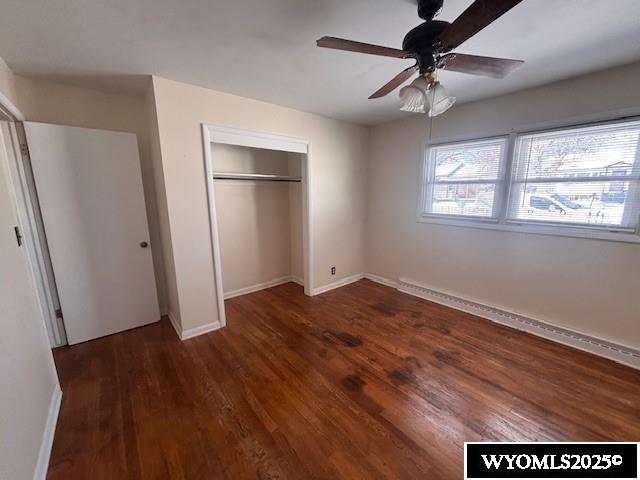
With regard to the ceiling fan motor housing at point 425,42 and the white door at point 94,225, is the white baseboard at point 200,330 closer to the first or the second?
the white door at point 94,225

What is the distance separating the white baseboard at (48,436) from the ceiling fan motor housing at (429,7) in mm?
3003

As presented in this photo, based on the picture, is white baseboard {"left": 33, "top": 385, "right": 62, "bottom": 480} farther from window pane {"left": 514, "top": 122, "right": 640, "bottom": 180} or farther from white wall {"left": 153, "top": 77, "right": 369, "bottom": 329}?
window pane {"left": 514, "top": 122, "right": 640, "bottom": 180}

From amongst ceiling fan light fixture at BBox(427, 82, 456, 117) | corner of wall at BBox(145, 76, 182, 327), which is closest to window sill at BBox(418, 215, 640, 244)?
ceiling fan light fixture at BBox(427, 82, 456, 117)

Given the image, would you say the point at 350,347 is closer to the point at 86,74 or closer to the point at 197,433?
the point at 197,433

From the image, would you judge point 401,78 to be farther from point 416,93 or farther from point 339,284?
point 339,284

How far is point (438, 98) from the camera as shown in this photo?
1.43 m

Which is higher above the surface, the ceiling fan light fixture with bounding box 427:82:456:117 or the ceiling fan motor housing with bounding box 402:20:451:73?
the ceiling fan motor housing with bounding box 402:20:451:73

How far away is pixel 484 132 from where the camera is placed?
9.05 feet

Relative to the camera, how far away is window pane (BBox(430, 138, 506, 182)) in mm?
2744

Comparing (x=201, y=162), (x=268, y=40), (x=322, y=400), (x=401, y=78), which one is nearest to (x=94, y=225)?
(x=201, y=162)

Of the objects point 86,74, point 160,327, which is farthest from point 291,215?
point 86,74

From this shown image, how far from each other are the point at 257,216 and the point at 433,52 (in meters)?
2.92

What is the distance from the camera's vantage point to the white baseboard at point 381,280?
12.7ft

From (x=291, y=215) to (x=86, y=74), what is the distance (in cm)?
263
